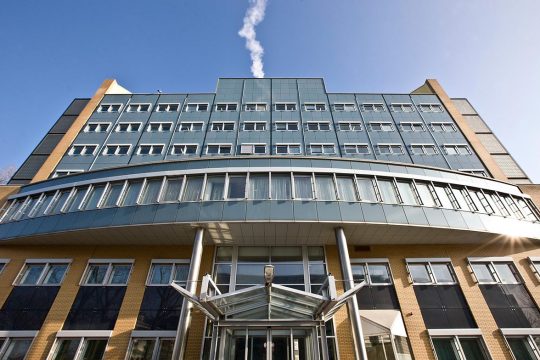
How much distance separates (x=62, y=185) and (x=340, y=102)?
77.6ft

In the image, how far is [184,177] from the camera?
14.3 meters

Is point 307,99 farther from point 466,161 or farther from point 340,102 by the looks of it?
point 466,161

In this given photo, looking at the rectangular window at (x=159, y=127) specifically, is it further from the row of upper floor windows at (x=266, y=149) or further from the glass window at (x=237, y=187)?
the glass window at (x=237, y=187)

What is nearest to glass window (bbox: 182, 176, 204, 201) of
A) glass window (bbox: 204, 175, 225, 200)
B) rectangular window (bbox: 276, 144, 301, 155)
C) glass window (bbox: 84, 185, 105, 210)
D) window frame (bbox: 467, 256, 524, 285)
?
glass window (bbox: 204, 175, 225, 200)

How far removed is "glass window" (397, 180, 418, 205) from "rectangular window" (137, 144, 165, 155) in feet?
59.7

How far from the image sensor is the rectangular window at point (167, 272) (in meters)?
13.6

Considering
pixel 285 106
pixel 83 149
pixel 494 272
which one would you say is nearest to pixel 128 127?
pixel 83 149

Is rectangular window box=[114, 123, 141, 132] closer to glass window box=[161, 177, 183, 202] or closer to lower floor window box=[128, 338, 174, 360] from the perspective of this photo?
glass window box=[161, 177, 183, 202]

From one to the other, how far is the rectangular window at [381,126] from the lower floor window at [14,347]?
26711 mm

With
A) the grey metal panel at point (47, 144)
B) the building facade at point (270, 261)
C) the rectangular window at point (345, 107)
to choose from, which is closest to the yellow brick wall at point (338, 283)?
the building facade at point (270, 261)

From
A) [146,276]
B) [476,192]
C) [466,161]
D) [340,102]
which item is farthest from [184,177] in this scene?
[466,161]

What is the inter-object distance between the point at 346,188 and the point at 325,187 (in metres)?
1.14

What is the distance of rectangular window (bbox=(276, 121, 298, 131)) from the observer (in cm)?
2392

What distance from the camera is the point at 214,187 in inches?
550
